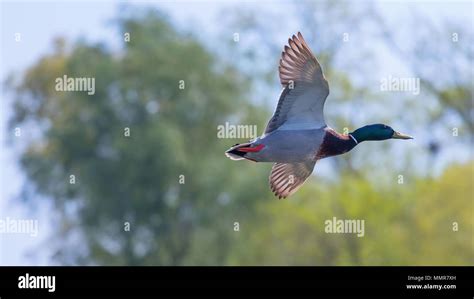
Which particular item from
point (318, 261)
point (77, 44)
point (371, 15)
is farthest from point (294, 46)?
point (371, 15)

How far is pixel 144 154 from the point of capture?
119 feet

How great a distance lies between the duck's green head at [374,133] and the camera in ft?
44.6

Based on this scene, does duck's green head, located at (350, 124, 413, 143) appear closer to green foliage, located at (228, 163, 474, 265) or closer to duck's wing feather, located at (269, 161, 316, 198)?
duck's wing feather, located at (269, 161, 316, 198)

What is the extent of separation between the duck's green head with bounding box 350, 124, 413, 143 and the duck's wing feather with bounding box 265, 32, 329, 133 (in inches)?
26.4

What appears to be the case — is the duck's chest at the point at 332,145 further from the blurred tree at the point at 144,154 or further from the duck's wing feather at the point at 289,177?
the blurred tree at the point at 144,154

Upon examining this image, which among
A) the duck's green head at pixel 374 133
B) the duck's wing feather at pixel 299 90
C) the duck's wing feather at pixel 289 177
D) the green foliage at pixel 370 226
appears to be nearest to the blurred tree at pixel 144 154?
the green foliage at pixel 370 226

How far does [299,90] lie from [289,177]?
4.64ft

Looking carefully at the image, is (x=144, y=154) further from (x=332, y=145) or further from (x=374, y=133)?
(x=332, y=145)

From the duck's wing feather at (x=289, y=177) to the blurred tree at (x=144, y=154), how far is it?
69.8 ft

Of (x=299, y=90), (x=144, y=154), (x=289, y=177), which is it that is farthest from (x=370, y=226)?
(x=299, y=90)

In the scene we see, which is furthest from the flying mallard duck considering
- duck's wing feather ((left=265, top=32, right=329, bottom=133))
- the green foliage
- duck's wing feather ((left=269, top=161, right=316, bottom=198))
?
the green foliage

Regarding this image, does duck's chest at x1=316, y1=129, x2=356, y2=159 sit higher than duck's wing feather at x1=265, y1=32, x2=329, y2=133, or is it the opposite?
duck's wing feather at x1=265, y1=32, x2=329, y2=133

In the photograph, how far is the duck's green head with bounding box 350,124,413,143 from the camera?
13.6 m

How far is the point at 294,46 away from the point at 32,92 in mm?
27300
